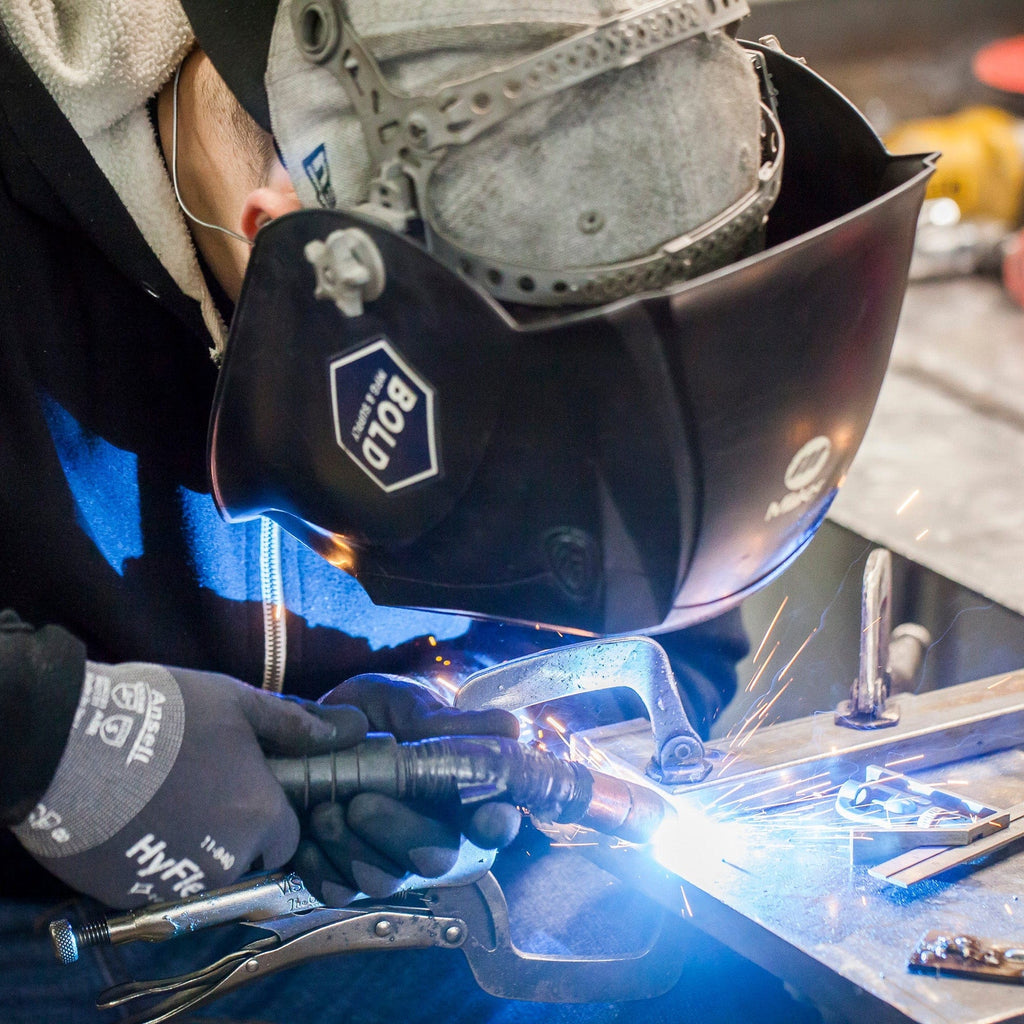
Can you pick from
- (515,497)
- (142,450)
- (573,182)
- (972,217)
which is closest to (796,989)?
(515,497)

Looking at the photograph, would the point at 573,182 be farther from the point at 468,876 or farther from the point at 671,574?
the point at 468,876

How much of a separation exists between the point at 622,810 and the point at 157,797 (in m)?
0.43

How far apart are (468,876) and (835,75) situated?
5.39m

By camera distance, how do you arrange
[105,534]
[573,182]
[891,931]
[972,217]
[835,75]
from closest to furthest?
1. [573,182]
2. [891,931]
3. [105,534]
4. [972,217]
5. [835,75]

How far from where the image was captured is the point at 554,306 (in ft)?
2.91

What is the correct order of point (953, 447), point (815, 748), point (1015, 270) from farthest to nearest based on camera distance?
point (1015, 270)
point (953, 447)
point (815, 748)

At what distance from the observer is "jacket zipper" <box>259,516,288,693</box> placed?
137 cm

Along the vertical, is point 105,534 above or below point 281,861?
above

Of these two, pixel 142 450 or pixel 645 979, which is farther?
Answer: pixel 142 450

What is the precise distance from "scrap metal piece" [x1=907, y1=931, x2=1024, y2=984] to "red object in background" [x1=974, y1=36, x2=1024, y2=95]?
18.3ft

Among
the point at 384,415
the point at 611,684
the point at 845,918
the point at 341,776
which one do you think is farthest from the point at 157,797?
the point at 845,918

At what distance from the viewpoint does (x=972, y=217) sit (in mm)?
Answer: 5109

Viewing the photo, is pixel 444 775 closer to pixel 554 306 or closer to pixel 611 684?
pixel 611 684

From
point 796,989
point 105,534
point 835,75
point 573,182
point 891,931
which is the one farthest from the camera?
point 835,75
